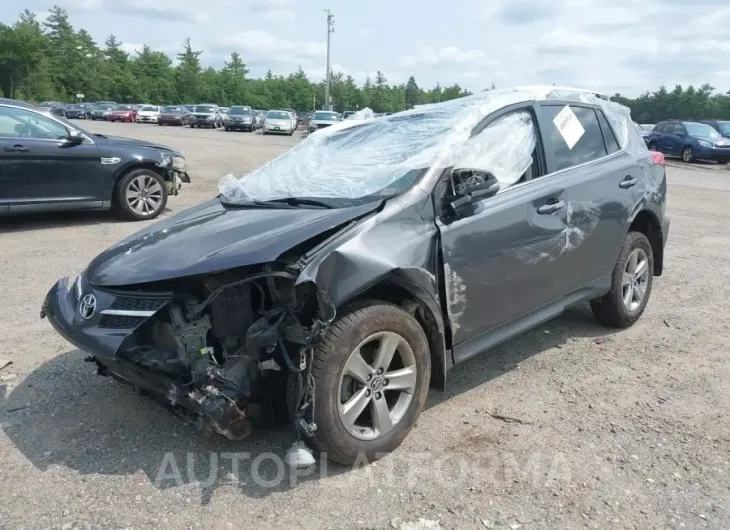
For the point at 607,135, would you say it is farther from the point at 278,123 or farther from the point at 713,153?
the point at 278,123

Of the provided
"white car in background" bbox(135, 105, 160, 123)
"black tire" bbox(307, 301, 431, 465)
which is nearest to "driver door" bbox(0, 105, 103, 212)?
"black tire" bbox(307, 301, 431, 465)

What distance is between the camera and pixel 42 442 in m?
3.37

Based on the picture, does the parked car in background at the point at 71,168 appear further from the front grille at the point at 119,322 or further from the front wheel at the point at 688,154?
the front wheel at the point at 688,154

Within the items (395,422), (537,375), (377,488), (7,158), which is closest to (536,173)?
(537,375)

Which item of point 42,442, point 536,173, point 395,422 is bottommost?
point 42,442

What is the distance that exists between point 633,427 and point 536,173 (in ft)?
5.30

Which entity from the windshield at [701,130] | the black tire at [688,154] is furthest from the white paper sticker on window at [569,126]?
the windshield at [701,130]

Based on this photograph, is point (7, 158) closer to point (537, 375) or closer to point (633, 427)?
point (537, 375)

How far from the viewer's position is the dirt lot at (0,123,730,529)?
9.29 feet

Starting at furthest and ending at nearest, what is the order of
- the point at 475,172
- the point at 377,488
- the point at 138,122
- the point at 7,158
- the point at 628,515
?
the point at 138,122
the point at 7,158
the point at 475,172
the point at 377,488
the point at 628,515

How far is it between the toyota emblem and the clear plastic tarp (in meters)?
1.10

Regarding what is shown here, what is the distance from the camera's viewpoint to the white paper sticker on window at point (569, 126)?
442 cm

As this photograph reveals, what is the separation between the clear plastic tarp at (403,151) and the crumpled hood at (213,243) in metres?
0.31

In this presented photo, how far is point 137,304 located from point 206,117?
4388 cm
